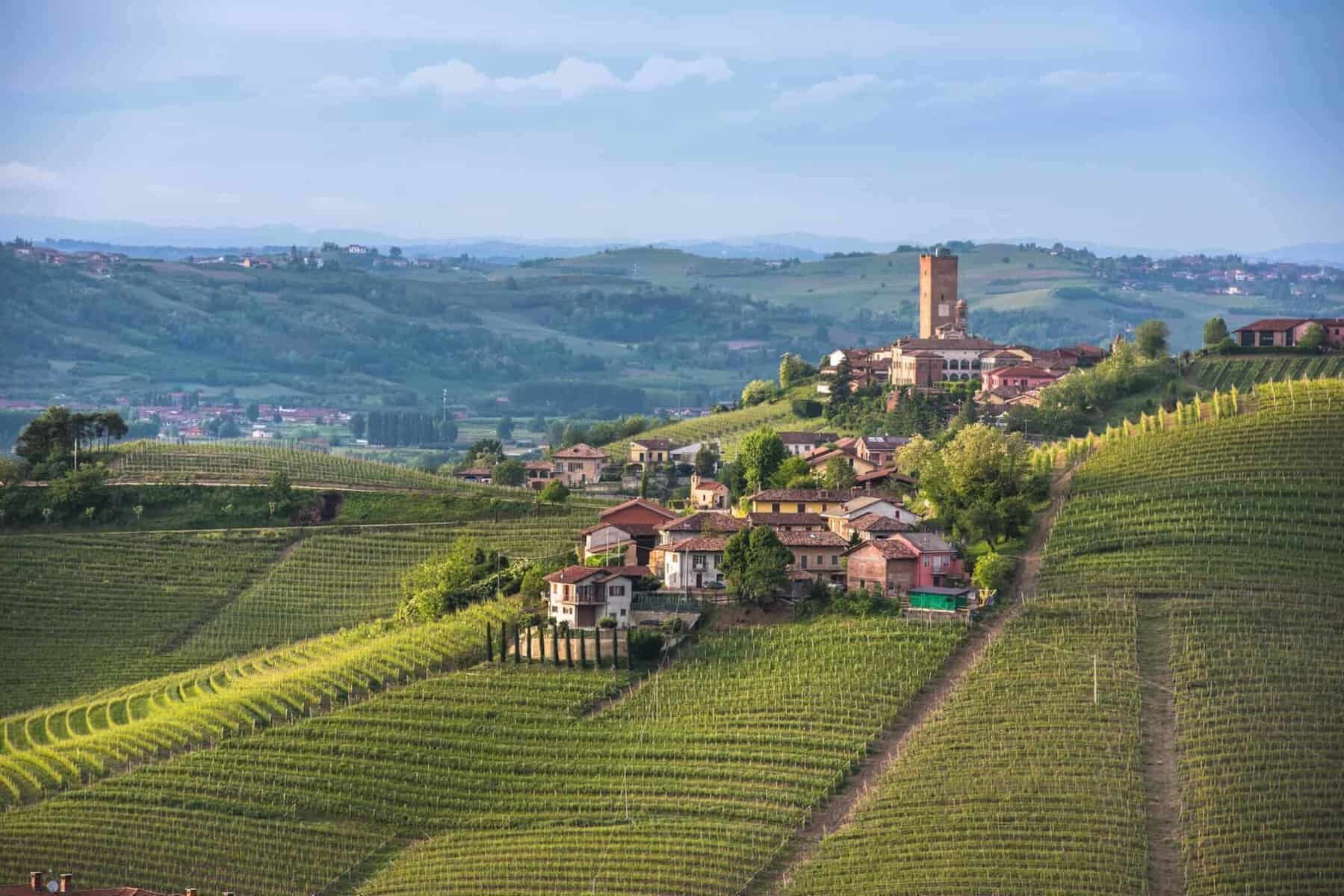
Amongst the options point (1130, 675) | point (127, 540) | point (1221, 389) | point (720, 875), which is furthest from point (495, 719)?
point (1221, 389)

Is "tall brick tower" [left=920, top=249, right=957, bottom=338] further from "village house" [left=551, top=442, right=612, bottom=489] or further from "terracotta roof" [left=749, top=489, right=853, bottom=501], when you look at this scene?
"terracotta roof" [left=749, top=489, right=853, bottom=501]

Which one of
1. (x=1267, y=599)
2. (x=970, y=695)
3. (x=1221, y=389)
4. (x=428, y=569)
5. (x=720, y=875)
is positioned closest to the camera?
(x=720, y=875)

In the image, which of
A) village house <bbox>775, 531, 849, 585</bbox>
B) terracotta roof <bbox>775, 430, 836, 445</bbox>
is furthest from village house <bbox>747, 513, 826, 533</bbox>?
terracotta roof <bbox>775, 430, 836, 445</bbox>

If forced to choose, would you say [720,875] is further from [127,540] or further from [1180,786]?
[127,540]

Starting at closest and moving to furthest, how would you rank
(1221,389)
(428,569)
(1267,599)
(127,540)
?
(1267,599), (428,569), (127,540), (1221,389)

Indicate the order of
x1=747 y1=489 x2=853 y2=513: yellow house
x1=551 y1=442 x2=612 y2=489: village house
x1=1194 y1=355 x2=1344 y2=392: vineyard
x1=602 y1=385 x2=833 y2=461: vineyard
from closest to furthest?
x1=747 y1=489 x2=853 y2=513: yellow house < x1=1194 y1=355 x2=1344 y2=392: vineyard < x1=551 y1=442 x2=612 y2=489: village house < x1=602 y1=385 x2=833 y2=461: vineyard

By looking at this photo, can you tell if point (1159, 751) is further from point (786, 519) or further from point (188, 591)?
point (188, 591)

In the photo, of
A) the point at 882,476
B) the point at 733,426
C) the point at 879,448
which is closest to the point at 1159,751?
the point at 882,476
